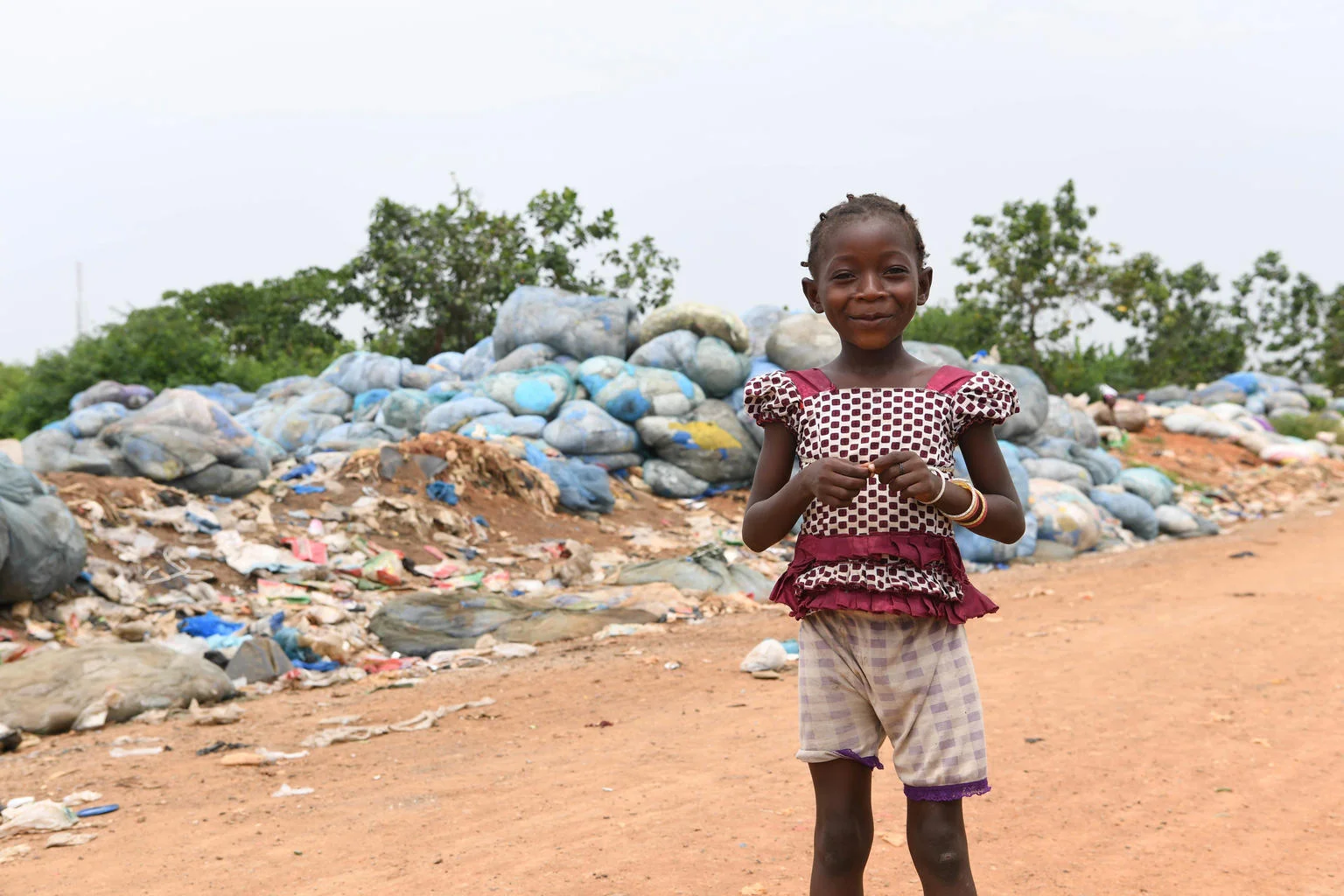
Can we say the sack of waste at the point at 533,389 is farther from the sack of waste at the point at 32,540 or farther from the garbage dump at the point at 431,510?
the sack of waste at the point at 32,540

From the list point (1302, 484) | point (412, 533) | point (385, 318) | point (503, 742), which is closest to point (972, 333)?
point (1302, 484)

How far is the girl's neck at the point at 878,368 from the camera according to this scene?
1839 mm

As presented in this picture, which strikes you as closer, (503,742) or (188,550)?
(503,742)

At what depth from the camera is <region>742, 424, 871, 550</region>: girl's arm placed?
5.42 ft

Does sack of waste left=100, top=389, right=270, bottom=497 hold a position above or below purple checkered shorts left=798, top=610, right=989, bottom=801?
below

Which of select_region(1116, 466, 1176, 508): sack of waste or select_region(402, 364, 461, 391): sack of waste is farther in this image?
select_region(402, 364, 461, 391): sack of waste

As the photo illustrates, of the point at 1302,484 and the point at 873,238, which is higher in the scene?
the point at 873,238

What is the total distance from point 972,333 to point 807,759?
1950cm

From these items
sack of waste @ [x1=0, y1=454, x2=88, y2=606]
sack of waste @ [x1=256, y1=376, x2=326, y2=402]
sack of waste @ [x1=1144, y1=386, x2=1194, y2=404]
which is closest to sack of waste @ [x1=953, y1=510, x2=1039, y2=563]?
sack of waste @ [x1=0, y1=454, x2=88, y2=606]

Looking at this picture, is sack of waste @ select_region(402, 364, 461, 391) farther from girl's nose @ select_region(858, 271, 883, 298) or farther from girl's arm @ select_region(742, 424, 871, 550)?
girl's nose @ select_region(858, 271, 883, 298)

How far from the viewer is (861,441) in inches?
70.7

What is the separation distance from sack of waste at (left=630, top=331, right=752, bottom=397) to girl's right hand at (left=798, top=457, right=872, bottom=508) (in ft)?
28.3

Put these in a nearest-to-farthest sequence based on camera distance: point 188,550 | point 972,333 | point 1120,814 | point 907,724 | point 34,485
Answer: point 907,724 → point 1120,814 → point 34,485 → point 188,550 → point 972,333

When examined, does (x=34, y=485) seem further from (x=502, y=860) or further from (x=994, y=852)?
(x=994, y=852)
